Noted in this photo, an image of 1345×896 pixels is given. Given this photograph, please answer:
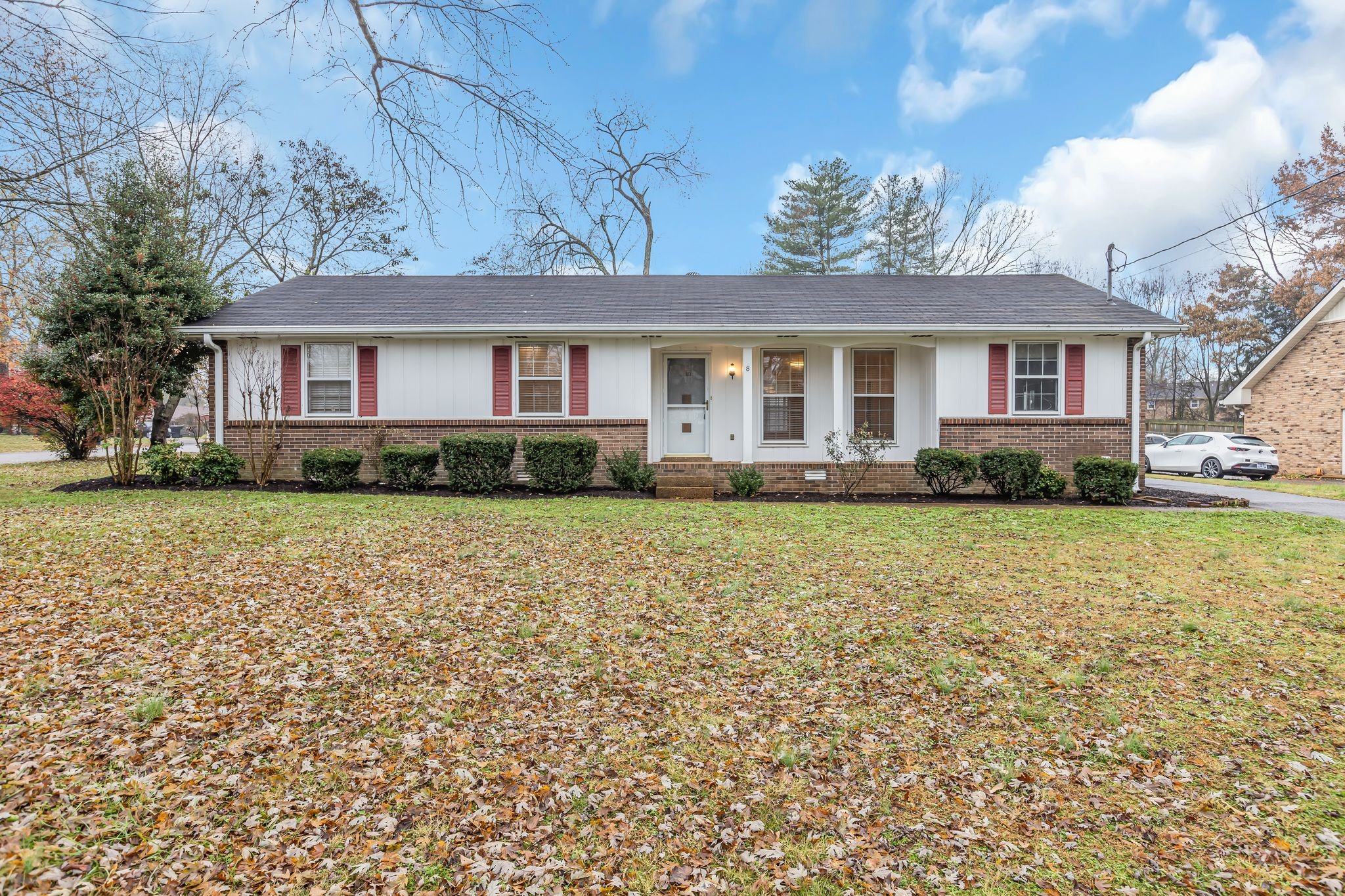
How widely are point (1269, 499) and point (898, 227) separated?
1834cm

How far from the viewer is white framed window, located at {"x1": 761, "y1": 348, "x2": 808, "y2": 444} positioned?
39.4 ft

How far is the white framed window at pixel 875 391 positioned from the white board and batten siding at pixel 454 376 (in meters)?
4.19

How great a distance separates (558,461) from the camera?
406 inches

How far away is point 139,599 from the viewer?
4.61 m

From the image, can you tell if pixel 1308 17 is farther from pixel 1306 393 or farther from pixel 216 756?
pixel 216 756

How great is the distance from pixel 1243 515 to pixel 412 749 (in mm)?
11417

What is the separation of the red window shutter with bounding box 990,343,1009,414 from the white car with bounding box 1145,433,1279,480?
8.69 metres

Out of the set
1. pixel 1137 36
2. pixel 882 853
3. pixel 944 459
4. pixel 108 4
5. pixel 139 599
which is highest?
pixel 1137 36

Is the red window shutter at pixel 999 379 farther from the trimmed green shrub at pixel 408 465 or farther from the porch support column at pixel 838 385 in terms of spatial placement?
the trimmed green shrub at pixel 408 465

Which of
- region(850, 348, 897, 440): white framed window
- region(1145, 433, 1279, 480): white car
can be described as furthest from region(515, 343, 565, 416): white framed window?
region(1145, 433, 1279, 480): white car

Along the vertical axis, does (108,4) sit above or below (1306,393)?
above

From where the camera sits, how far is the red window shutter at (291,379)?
11258mm

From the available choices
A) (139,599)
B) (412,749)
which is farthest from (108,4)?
(412,749)

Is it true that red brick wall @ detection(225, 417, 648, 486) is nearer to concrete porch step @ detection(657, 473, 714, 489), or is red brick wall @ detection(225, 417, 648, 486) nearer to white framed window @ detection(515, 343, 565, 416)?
white framed window @ detection(515, 343, 565, 416)
